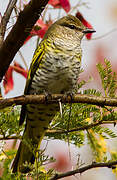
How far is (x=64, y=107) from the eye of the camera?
2.31 metres

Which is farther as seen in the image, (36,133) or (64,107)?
(36,133)

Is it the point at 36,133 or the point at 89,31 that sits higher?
the point at 89,31

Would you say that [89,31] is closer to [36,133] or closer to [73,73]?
[73,73]

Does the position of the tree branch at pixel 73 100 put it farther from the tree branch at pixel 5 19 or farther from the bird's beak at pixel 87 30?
the bird's beak at pixel 87 30

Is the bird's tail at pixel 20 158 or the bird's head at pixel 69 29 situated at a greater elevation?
the bird's head at pixel 69 29

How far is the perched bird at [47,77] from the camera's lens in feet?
9.11

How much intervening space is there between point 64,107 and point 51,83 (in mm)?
566

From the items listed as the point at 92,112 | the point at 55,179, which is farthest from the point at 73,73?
the point at 55,179

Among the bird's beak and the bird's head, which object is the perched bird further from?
the bird's beak

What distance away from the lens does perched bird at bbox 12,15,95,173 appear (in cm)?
278

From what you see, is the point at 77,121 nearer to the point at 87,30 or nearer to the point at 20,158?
the point at 20,158

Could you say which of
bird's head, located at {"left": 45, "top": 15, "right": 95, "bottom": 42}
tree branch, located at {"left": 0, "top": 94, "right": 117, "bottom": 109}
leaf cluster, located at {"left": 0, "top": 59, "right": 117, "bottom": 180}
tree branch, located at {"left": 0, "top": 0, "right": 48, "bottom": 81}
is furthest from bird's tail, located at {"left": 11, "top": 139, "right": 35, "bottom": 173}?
bird's head, located at {"left": 45, "top": 15, "right": 95, "bottom": 42}

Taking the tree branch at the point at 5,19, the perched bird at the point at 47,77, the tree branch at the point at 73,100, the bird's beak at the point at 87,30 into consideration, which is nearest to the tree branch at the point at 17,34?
the tree branch at the point at 5,19

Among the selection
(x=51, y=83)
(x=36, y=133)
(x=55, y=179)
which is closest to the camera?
(x=55, y=179)
